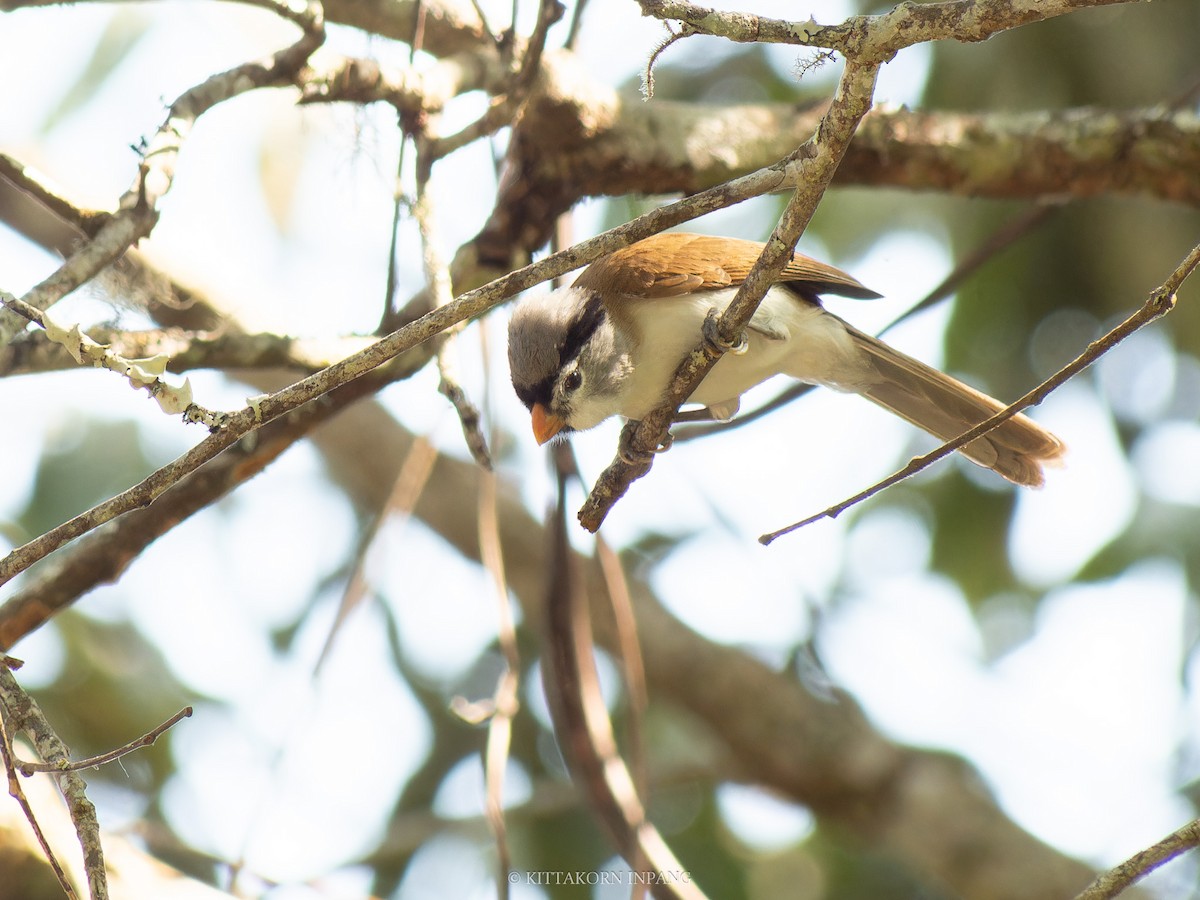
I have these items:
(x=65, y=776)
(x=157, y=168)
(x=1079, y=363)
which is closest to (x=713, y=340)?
(x=1079, y=363)

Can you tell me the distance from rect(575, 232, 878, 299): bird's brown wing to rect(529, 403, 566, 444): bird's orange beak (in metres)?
0.41

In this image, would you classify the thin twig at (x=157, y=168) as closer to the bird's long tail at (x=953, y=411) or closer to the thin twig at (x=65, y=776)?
the thin twig at (x=65, y=776)

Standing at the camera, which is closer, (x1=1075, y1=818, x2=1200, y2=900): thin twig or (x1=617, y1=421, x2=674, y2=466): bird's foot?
(x1=1075, y1=818, x2=1200, y2=900): thin twig

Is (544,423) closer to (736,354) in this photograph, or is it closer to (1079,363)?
(736,354)

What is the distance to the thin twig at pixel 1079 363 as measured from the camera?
6.38 feet

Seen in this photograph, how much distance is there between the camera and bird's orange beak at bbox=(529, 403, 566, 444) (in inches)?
138

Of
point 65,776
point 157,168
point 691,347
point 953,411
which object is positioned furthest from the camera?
point 953,411

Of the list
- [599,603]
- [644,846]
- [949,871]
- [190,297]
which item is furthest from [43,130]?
[949,871]

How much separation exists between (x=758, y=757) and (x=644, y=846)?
163 cm

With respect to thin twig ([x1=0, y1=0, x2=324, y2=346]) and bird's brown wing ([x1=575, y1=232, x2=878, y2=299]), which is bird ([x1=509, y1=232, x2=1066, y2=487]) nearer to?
bird's brown wing ([x1=575, y1=232, x2=878, y2=299])

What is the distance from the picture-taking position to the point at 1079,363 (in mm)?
1981

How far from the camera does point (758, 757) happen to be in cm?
549

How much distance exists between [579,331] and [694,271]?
1.24 feet

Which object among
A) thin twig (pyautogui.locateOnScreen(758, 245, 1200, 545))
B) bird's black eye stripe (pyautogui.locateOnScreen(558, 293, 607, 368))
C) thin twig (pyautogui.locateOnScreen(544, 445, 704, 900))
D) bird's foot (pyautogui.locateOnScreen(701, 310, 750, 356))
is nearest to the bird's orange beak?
bird's black eye stripe (pyautogui.locateOnScreen(558, 293, 607, 368))
